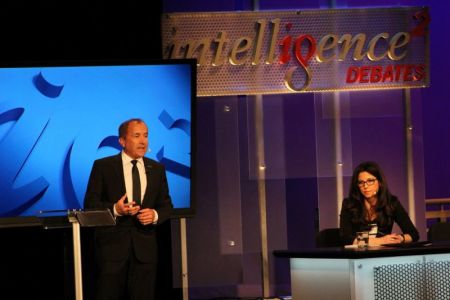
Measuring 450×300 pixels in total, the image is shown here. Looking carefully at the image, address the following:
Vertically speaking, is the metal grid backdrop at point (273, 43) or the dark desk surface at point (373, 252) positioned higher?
the metal grid backdrop at point (273, 43)

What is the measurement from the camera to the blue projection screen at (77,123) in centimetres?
698

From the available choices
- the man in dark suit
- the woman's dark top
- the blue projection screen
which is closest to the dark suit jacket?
the man in dark suit

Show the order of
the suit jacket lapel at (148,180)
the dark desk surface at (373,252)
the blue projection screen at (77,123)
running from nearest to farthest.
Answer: the dark desk surface at (373,252)
the suit jacket lapel at (148,180)
the blue projection screen at (77,123)

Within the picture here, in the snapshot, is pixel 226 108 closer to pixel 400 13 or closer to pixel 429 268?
pixel 400 13

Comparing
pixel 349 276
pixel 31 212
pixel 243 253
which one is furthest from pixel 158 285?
pixel 349 276

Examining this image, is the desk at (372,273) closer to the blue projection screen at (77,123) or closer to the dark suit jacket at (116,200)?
the dark suit jacket at (116,200)

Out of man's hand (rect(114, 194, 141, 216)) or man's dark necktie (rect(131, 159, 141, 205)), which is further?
man's dark necktie (rect(131, 159, 141, 205))

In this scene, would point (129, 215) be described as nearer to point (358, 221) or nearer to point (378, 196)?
point (358, 221)

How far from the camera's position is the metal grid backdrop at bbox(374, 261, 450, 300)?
545 cm

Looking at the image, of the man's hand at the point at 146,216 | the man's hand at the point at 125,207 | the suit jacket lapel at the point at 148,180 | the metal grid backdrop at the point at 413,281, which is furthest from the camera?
the suit jacket lapel at the point at 148,180

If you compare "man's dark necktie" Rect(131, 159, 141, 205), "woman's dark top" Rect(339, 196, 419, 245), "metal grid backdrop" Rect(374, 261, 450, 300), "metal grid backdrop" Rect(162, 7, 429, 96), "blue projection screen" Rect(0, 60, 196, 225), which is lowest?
"metal grid backdrop" Rect(374, 261, 450, 300)

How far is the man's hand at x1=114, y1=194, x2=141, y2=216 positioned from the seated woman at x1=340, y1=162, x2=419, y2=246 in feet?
4.87

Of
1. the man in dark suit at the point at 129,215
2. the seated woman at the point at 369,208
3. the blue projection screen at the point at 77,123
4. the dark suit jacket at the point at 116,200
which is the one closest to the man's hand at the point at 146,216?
the man in dark suit at the point at 129,215

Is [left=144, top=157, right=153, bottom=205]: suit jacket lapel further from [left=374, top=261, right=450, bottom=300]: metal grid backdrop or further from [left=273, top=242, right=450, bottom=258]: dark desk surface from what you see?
[left=374, top=261, right=450, bottom=300]: metal grid backdrop
